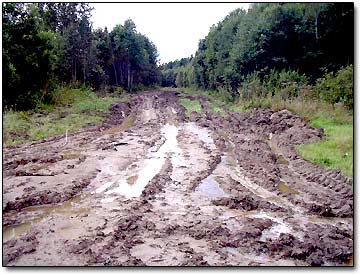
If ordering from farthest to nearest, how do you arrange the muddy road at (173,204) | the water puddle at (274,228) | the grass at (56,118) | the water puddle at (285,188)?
the water puddle at (285,188) → the grass at (56,118) → the water puddle at (274,228) → the muddy road at (173,204)

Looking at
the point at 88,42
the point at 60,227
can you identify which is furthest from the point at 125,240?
the point at 88,42

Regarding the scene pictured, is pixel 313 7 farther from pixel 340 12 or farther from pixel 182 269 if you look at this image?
pixel 182 269

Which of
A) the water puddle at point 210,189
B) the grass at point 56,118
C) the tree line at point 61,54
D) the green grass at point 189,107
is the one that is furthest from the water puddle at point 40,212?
the green grass at point 189,107

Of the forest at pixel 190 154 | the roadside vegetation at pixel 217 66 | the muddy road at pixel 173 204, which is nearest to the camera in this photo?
the muddy road at pixel 173 204

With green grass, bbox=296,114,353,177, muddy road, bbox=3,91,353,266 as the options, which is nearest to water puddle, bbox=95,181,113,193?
muddy road, bbox=3,91,353,266

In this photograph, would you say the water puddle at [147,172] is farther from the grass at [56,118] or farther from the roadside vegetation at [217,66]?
the grass at [56,118]

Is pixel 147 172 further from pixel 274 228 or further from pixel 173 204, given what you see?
pixel 274 228

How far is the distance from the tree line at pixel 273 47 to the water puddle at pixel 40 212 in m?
2.37

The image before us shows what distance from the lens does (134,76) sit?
34.5 feet

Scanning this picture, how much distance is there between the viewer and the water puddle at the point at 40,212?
4195 millimetres

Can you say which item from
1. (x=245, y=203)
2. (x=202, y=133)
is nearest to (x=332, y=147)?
(x=245, y=203)

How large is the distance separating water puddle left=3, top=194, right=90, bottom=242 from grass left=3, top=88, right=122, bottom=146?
831mm

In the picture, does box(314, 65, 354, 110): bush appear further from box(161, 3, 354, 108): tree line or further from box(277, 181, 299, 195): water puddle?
box(277, 181, 299, 195): water puddle

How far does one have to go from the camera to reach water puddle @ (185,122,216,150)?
8.91 metres
